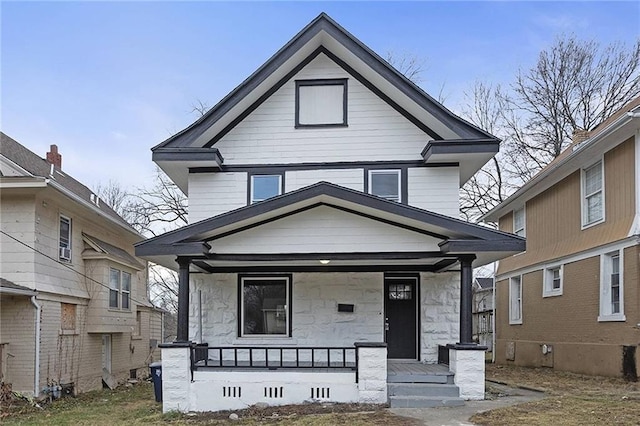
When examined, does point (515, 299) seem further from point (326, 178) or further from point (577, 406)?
point (577, 406)

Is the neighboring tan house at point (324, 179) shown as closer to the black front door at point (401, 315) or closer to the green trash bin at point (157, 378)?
the black front door at point (401, 315)

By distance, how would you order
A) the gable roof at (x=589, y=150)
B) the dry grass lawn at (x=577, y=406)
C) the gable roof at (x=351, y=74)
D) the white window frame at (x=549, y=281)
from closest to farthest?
1. the dry grass lawn at (x=577, y=406)
2. the gable roof at (x=589, y=150)
3. the gable roof at (x=351, y=74)
4. the white window frame at (x=549, y=281)

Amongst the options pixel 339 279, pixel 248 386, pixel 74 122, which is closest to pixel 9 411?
pixel 248 386

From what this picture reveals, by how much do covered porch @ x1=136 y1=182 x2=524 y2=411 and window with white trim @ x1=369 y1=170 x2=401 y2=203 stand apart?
154cm

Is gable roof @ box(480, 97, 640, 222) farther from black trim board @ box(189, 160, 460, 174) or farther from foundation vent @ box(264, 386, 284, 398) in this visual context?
foundation vent @ box(264, 386, 284, 398)

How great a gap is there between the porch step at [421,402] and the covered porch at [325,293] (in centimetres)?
27

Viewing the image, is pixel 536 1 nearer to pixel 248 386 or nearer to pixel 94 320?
pixel 248 386

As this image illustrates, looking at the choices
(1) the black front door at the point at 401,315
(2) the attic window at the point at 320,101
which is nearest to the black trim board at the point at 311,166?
(2) the attic window at the point at 320,101

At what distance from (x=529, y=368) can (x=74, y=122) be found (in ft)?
63.4

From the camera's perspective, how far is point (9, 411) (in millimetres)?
11281

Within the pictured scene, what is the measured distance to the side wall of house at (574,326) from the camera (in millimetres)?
12117

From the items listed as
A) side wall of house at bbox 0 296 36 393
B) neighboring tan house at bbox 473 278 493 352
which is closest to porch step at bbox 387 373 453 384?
side wall of house at bbox 0 296 36 393

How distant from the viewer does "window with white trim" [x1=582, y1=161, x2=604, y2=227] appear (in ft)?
44.8

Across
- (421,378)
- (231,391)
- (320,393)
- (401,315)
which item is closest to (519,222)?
(401,315)
